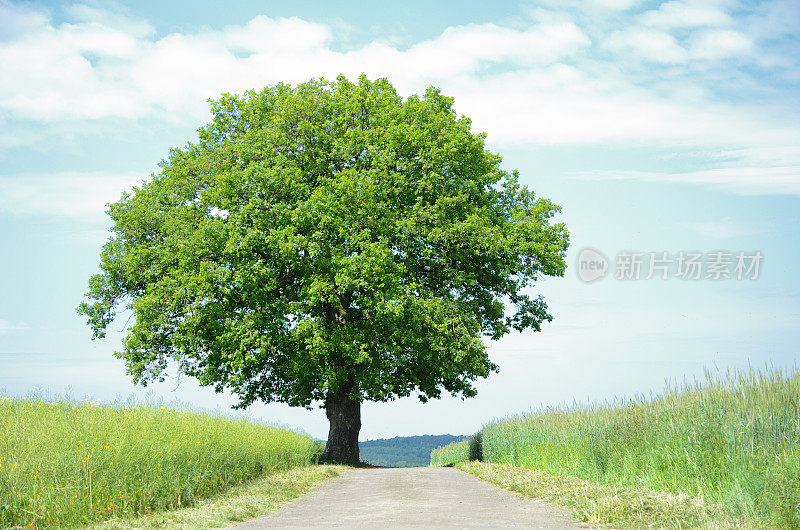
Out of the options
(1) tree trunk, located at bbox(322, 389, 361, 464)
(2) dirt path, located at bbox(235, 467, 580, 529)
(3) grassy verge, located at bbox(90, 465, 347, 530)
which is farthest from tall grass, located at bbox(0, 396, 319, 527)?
(1) tree trunk, located at bbox(322, 389, 361, 464)

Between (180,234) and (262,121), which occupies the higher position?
(262,121)

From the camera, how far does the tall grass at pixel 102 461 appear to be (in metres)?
9.75

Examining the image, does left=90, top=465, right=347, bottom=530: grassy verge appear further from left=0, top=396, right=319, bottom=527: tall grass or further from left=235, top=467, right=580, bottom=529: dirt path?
left=0, top=396, right=319, bottom=527: tall grass

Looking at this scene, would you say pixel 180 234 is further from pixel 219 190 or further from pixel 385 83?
pixel 385 83

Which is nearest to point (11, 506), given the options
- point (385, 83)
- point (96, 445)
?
point (96, 445)

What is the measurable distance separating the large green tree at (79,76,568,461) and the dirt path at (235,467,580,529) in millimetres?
6279

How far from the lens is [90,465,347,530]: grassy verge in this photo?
9750 millimetres

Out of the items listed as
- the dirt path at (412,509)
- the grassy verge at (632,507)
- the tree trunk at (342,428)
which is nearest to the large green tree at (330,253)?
the tree trunk at (342,428)

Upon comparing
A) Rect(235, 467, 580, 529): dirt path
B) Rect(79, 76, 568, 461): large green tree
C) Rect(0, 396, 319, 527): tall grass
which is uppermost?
Rect(79, 76, 568, 461): large green tree

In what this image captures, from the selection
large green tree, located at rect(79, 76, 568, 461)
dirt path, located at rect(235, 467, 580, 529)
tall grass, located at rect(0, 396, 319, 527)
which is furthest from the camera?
large green tree, located at rect(79, 76, 568, 461)

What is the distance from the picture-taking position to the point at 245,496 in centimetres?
1265

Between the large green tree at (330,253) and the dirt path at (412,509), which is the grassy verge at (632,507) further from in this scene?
the large green tree at (330,253)

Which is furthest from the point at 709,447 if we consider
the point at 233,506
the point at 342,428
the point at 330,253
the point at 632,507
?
the point at 342,428

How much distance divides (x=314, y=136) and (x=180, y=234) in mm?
6019
